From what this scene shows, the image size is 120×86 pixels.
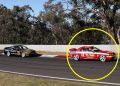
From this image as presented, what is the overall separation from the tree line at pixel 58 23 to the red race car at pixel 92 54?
22.7 m

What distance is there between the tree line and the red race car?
74.4ft

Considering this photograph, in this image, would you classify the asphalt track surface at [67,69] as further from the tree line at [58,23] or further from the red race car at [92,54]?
the tree line at [58,23]

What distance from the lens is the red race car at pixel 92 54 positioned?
26812 mm

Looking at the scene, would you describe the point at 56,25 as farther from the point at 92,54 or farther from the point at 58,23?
the point at 92,54

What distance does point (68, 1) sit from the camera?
2153 inches

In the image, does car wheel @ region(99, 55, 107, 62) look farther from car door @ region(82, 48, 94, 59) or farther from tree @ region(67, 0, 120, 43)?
tree @ region(67, 0, 120, 43)

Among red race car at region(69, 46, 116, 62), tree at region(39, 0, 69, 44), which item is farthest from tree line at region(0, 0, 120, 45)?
red race car at region(69, 46, 116, 62)

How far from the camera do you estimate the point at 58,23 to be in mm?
77250

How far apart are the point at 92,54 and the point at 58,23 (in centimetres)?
5041

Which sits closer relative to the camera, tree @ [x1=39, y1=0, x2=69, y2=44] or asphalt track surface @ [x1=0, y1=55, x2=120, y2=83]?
asphalt track surface @ [x1=0, y1=55, x2=120, y2=83]

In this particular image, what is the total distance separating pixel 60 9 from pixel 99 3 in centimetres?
719

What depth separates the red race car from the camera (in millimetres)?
26812

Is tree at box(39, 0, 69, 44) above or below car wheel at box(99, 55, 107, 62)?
above

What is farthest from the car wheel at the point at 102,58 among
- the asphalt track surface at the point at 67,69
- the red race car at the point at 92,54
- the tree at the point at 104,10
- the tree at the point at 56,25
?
the tree at the point at 56,25
